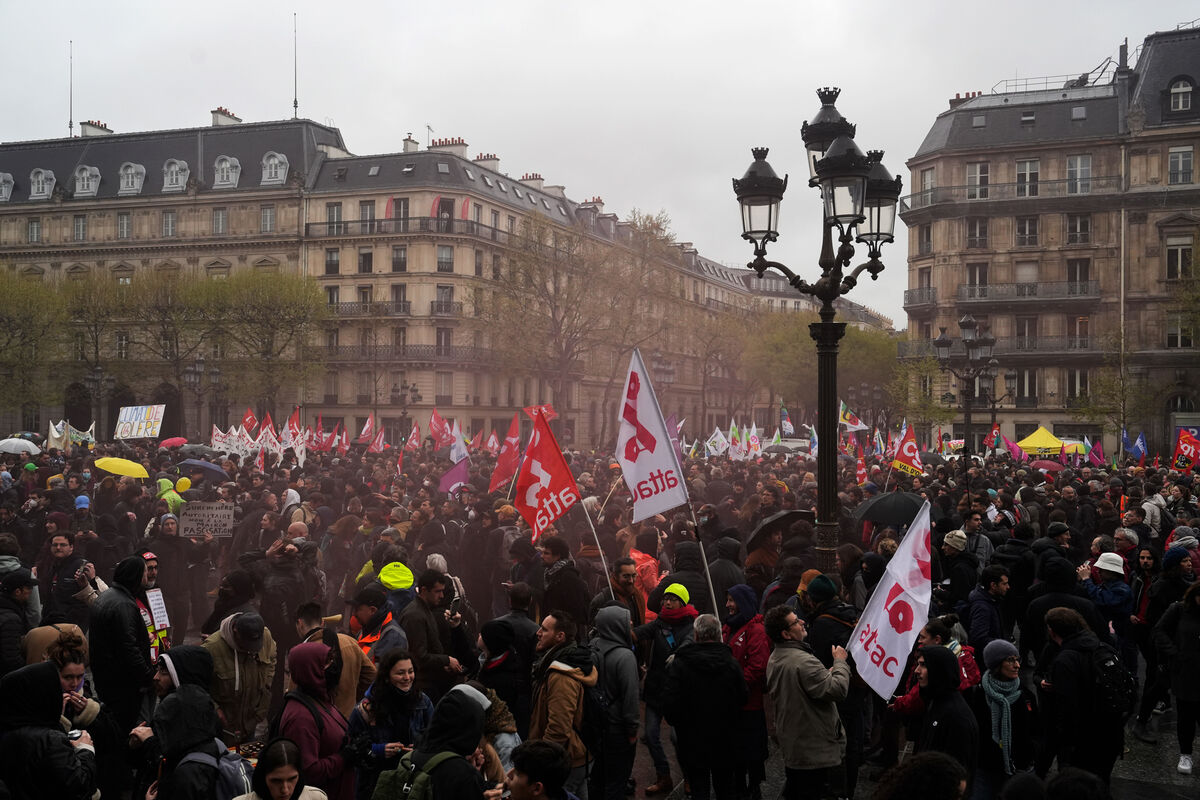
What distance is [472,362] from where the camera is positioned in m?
58.6

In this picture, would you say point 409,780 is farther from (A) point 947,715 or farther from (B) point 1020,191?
(B) point 1020,191

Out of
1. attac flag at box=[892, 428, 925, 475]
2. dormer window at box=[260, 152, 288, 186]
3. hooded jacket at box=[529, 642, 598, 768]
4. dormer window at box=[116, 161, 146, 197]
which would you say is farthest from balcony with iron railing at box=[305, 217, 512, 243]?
hooded jacket at box=[529, 642, 598, 768]

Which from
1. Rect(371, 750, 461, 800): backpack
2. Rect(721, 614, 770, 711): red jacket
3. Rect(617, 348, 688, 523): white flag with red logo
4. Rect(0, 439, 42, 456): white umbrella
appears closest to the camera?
Rect(371, 750, 461, 800): backpack

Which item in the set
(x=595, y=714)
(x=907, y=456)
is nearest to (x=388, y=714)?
(x=595, y=714)

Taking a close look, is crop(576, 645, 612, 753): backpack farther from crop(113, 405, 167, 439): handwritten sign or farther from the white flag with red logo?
crop(113, 405, 167, 439): handwritten sign

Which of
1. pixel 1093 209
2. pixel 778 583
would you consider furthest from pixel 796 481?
pixel 1093 209

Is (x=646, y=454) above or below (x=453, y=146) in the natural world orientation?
below

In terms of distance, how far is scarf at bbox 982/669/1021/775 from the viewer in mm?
5832

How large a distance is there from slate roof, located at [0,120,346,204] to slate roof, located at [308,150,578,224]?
70.2 inches

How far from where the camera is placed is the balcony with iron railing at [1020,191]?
48.1 meters

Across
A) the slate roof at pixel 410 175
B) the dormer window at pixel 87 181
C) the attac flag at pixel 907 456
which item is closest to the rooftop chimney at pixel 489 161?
the slate roof at pixel 410 175

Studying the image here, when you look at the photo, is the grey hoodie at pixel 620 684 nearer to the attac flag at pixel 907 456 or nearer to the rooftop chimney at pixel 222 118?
the attac flag at pixel 907 456

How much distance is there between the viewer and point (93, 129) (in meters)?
67.3

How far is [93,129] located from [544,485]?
69.9 m
